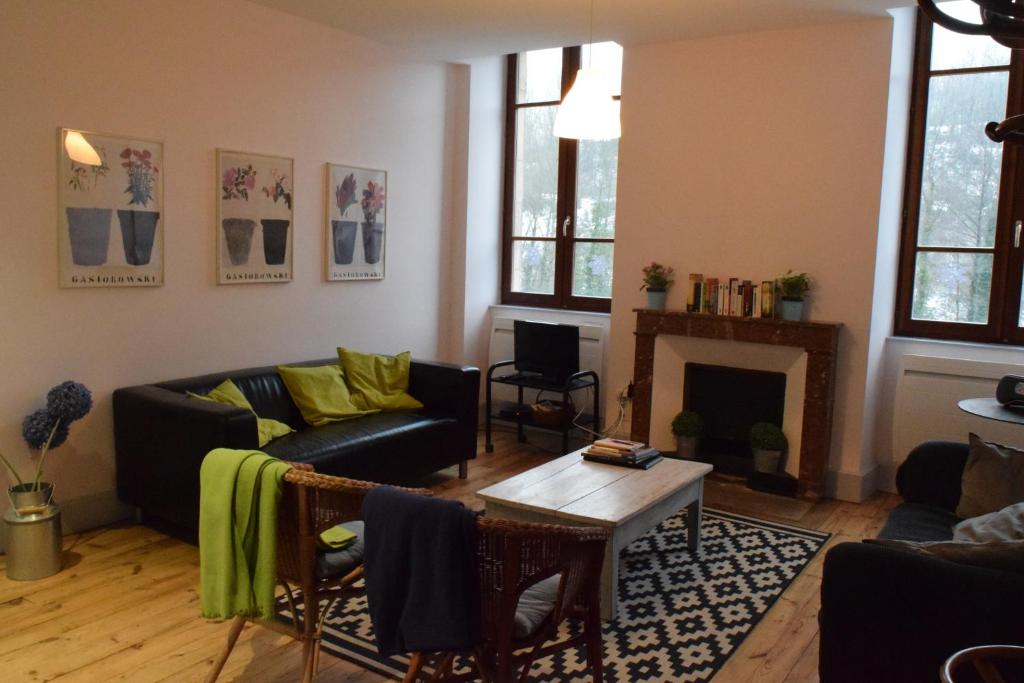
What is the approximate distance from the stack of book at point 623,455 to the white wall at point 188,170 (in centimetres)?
214

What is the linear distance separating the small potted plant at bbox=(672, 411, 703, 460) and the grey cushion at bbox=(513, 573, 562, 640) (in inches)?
115

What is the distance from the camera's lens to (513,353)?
637 centimetres

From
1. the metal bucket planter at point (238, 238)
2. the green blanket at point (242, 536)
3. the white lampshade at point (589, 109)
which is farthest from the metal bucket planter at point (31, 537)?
the white lampshade at point (589, 109)

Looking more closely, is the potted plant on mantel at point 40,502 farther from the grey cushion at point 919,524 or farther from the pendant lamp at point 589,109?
the grey cushion at point 919,524

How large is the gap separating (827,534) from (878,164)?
2079mm

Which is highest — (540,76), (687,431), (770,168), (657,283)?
(540,76)

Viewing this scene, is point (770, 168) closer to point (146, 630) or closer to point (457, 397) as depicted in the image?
point (457, 397)

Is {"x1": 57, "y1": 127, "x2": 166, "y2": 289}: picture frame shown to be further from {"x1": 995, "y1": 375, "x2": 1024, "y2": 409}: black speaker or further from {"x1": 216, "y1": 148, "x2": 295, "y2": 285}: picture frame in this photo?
{"x1": 995, "y1": 375, "x2": 1024, "y2": 409}: black speaker

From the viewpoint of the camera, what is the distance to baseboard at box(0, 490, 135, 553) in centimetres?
406

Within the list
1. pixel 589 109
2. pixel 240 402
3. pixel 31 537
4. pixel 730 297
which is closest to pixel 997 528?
pixel 589 109

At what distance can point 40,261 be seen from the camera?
3.89 meters

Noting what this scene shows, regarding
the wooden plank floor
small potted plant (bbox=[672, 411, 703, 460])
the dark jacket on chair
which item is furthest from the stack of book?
the dark jacket on chair

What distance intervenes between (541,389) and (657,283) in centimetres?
105

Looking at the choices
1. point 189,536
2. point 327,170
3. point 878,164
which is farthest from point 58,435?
point 878,164
